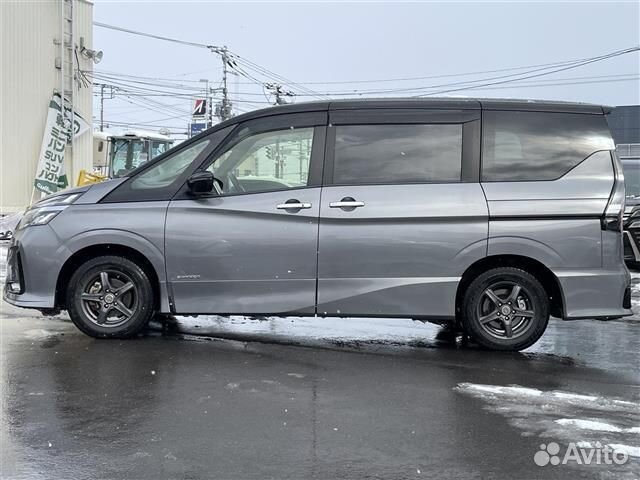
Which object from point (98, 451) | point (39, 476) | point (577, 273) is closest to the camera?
point (39, 476)

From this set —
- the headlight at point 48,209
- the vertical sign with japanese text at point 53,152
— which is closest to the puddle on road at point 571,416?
the headlight at point 48,209

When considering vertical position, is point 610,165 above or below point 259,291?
above

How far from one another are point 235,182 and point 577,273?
3021 mm

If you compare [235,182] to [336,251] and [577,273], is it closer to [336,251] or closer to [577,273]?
[336,251]

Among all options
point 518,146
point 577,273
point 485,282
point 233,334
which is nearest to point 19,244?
point 233,334

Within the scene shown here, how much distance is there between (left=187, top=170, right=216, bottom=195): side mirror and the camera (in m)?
5.44

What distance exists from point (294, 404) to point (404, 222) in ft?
6.22

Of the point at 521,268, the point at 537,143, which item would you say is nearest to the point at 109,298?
the point at 521,268

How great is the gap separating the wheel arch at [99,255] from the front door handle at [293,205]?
127 cm

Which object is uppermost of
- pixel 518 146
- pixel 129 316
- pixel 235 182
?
pixel 518 146

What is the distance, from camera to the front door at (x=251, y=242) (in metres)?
5.44

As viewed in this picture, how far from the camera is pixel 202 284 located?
5.50m

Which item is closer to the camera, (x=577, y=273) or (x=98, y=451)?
(x=98, y=451)

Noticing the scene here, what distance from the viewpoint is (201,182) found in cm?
545
